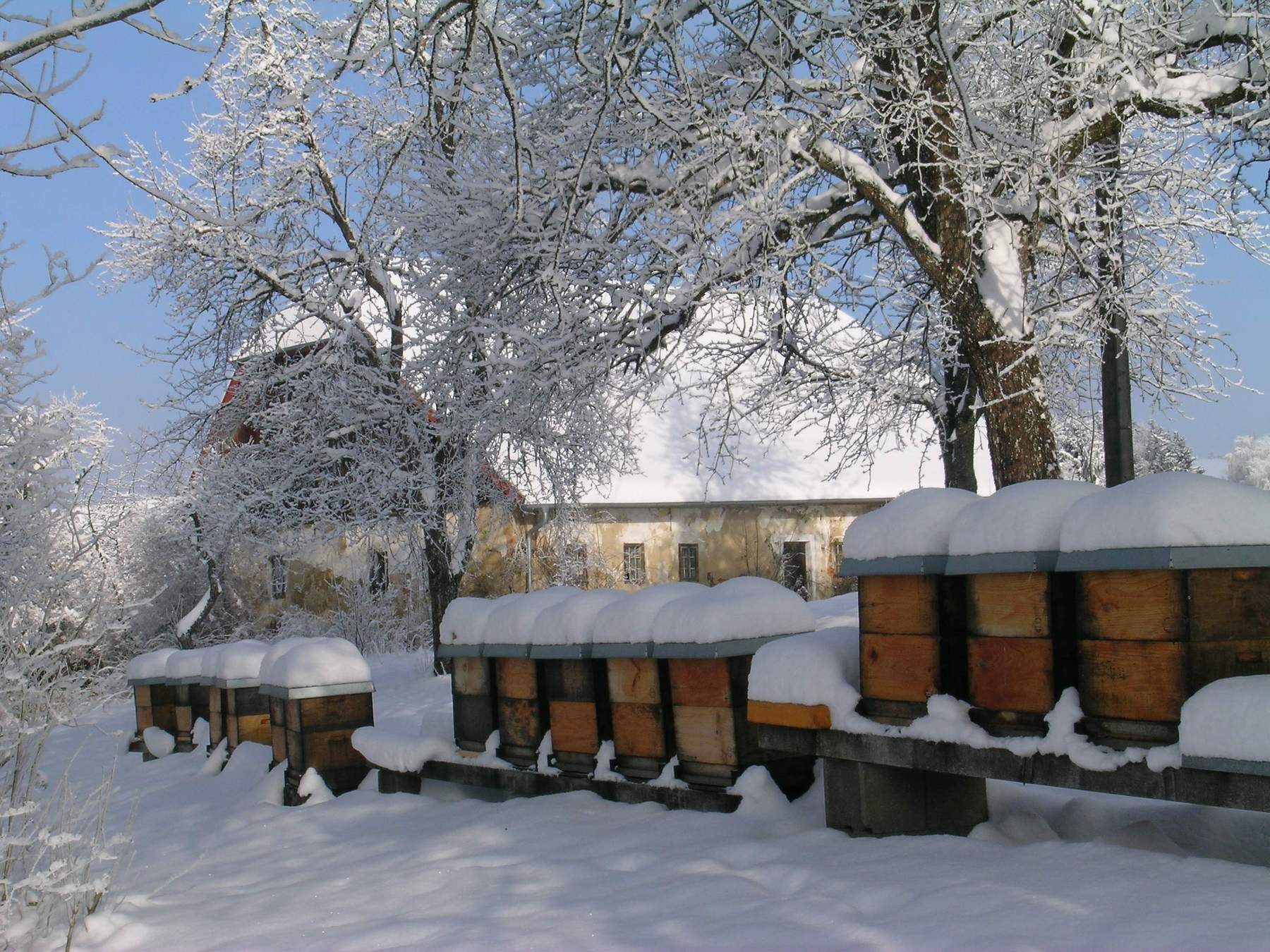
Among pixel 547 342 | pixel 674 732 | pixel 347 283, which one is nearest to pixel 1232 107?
pixel 547 342

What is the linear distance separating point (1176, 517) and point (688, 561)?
18844 mm

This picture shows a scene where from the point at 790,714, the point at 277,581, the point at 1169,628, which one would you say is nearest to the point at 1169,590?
the point at 1169,628

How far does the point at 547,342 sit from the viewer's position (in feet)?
22.5

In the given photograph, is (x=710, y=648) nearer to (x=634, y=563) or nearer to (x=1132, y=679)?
(x=1132, y=679)

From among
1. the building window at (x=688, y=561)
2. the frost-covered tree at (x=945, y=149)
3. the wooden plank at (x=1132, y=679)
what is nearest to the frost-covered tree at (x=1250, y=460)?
the building window at (x=688, y=561)

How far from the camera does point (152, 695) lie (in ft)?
27.8

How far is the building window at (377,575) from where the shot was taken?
18125mm

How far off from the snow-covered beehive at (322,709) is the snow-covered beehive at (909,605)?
3.21 m

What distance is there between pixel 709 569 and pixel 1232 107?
15.0 meters

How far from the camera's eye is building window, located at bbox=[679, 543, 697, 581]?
21.2m

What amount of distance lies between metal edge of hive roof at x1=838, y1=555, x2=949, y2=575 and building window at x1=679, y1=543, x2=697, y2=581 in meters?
17.9

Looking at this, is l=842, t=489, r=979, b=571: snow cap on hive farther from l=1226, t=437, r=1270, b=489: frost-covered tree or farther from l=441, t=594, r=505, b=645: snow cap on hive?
l=1226, t=437, r=1270, b=489: frost-covered tree

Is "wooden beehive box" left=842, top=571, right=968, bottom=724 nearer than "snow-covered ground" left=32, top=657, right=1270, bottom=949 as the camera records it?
No

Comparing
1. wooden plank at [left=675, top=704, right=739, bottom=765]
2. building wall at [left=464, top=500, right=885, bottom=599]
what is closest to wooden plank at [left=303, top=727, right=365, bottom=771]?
wooden plank at [left=675, top=704, right=739, bottom=765]
